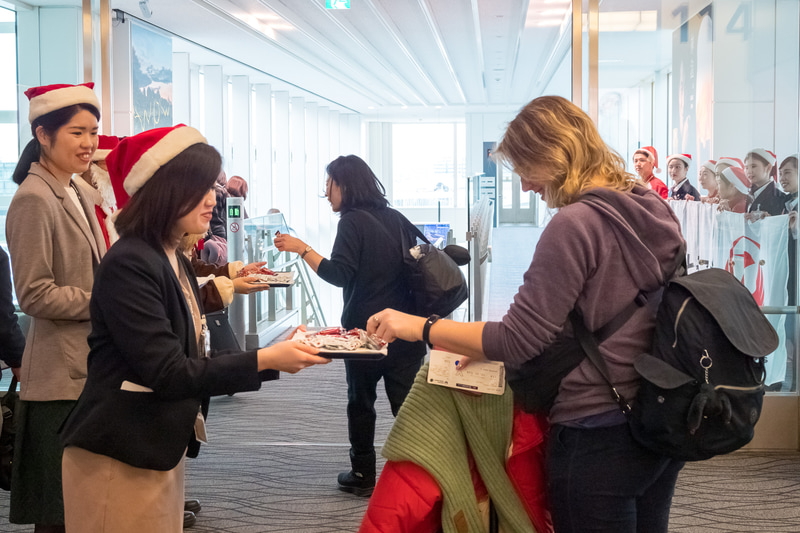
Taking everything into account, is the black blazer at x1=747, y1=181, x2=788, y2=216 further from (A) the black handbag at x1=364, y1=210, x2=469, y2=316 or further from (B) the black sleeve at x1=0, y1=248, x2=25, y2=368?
(B) the black sleeve at x1=0, y1=248, x2=25, y2=368

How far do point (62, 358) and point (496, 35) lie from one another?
8092mm

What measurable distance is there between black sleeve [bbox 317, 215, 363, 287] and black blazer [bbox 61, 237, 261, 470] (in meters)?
1.64

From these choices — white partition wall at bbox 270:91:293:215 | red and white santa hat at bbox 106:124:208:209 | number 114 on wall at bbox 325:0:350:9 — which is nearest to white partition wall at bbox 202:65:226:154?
white partition wall at bbox 270:91:293:215

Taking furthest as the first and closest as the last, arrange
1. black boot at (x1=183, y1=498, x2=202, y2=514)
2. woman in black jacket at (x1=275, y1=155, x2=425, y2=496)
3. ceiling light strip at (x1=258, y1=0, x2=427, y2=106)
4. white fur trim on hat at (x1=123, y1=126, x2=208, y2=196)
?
ceiling light strip at (x1=258, y1=0, x2=427, y2=106), black boot at (x1=183, y1=498, x2=202, y2=514), woman in black jacket at (x1=275, y1=155, x2=425, y2=496), white fur trim on hat at (x1=123, y1=126, x2=208, y2=196)

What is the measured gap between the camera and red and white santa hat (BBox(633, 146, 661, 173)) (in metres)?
4.92

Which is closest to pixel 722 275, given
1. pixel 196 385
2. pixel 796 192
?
pixel 196 385

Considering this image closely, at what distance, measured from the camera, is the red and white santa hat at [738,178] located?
4.46 m

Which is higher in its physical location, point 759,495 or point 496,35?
point 496,35

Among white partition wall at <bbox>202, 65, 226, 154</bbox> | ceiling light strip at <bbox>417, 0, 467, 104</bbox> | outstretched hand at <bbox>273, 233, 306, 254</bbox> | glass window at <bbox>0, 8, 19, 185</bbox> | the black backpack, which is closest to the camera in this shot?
the black backpack

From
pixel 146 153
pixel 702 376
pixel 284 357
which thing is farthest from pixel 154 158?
pixel 702 376

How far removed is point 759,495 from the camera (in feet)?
12.2

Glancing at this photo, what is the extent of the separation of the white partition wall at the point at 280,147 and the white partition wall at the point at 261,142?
0.56 metres

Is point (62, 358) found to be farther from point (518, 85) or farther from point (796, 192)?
point (518, 85)

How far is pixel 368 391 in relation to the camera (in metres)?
3.59
